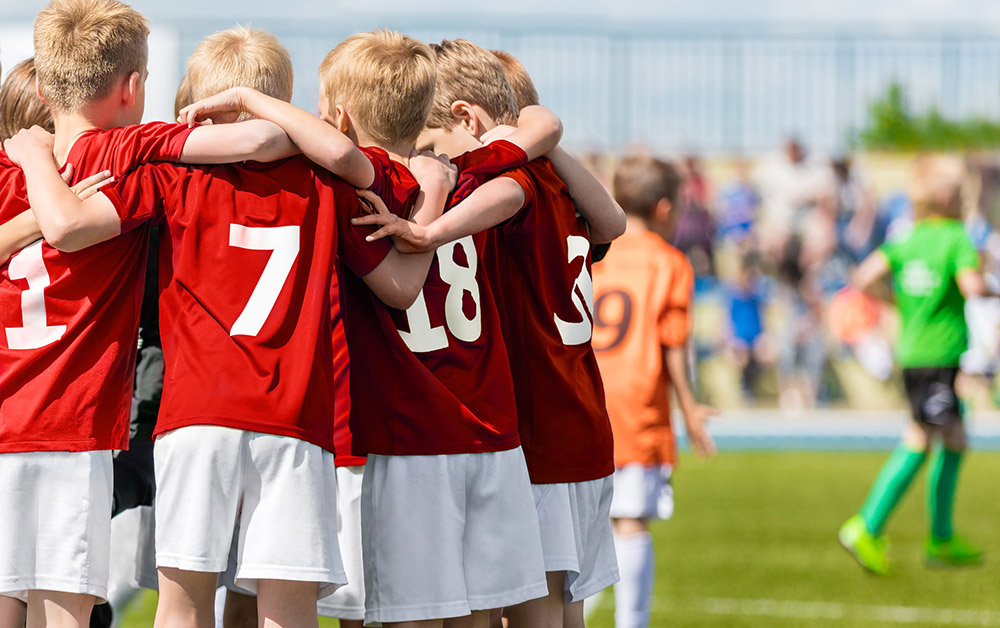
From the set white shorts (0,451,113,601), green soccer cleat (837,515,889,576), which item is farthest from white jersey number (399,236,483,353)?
green soccer cleat (837,515,889,576)

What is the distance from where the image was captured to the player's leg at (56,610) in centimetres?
278

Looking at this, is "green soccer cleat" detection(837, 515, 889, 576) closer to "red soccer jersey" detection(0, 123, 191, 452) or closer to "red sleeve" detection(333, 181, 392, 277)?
"red sleeve" detection(333, 181, 392, 277)

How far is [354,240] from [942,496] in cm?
534

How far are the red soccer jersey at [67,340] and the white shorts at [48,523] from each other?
4 cm

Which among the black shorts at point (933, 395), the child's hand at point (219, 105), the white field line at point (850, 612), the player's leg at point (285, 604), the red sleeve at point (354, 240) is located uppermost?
the child's hand at point (219, 105)

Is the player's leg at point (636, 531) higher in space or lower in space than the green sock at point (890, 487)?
higher

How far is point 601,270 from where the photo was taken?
16.2 feet

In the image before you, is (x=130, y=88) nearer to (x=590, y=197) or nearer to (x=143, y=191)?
(x=143, y=191)

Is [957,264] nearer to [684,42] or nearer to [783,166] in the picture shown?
[783,166]

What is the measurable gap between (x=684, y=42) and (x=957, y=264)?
37.0ft

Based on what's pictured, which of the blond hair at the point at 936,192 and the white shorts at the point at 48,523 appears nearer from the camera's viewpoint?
the white shorts at the point at 48,523

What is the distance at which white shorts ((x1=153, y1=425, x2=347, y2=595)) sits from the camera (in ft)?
8.31

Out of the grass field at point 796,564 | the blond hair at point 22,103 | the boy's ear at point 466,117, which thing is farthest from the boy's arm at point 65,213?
the grass field at point 796,564

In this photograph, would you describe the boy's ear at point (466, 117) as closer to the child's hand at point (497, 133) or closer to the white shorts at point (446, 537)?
the child's hand at point (497, 133)
